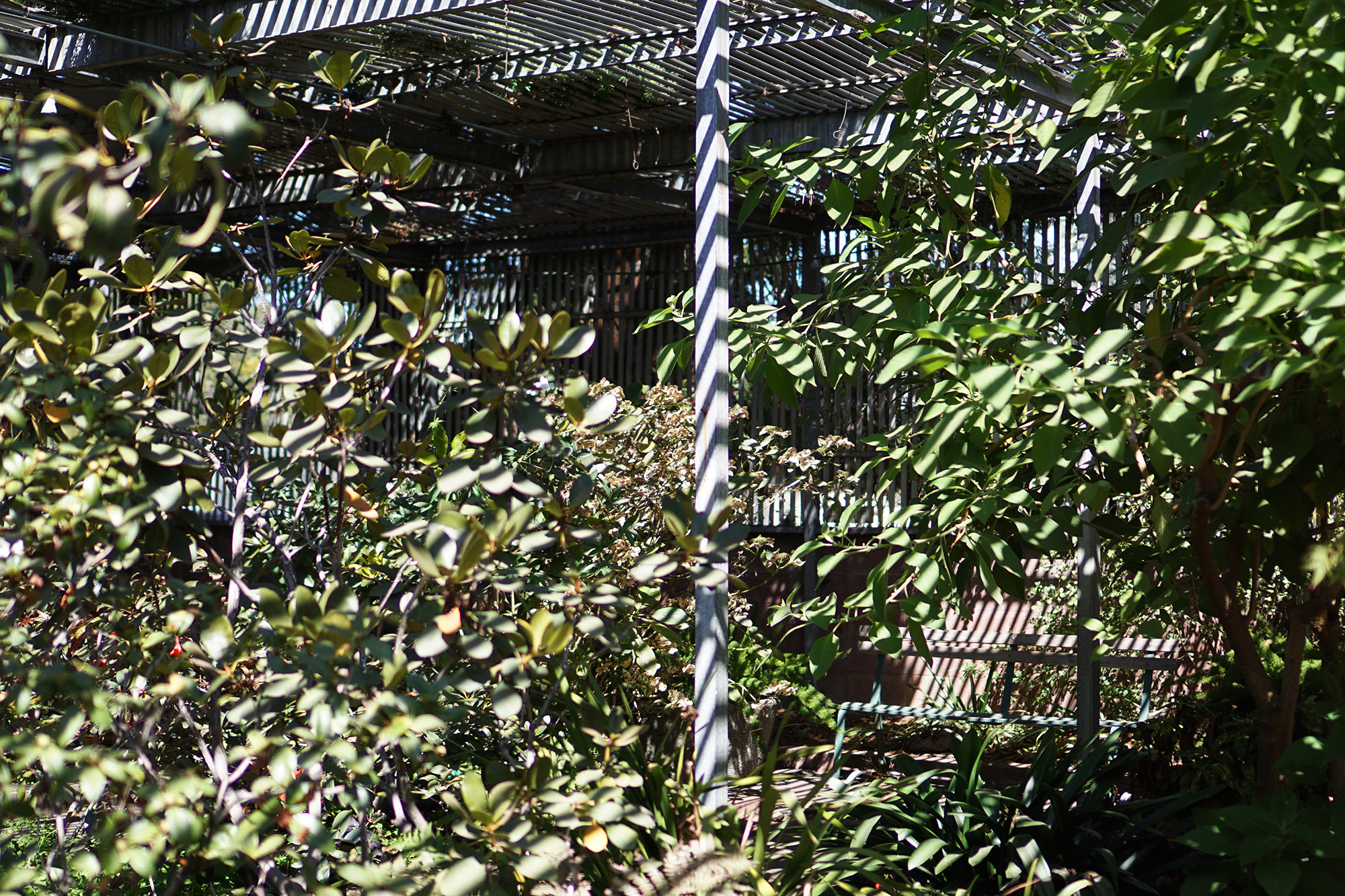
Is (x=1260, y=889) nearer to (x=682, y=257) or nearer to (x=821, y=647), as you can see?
(x=821, y=647)

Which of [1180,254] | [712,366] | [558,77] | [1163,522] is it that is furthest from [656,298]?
[1180,254]

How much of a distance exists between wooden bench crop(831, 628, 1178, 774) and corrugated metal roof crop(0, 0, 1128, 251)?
7.83 ft

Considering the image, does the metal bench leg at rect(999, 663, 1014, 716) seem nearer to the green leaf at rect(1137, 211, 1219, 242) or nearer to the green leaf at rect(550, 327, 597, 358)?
the green leaf at rect(1137, 211, 1219, 242)

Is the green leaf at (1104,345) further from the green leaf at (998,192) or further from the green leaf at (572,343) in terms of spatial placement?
the green leaf at (998,192)

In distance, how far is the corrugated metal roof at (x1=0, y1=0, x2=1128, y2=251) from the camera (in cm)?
483

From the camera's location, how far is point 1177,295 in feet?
8.74

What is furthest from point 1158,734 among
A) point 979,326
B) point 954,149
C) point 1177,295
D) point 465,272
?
point 465,272

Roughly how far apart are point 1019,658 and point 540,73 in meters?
3.63

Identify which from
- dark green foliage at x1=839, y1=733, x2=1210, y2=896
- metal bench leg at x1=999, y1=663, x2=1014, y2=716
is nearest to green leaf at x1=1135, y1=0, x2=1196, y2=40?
dark green foliage at x1=839, y1=733, x2=1210, y2=896

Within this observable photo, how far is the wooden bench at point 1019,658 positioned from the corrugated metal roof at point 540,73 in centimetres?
239

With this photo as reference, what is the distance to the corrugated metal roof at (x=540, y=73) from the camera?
190 inches

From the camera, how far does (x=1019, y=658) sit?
17.3ft

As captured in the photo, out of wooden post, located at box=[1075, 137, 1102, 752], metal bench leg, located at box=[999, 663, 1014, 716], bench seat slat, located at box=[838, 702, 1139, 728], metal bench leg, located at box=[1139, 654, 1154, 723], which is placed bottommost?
metal bench leg, located at box=[999, 663, 1014, 716]

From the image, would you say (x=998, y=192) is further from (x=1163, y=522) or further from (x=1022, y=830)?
(x=1022, y=830)
